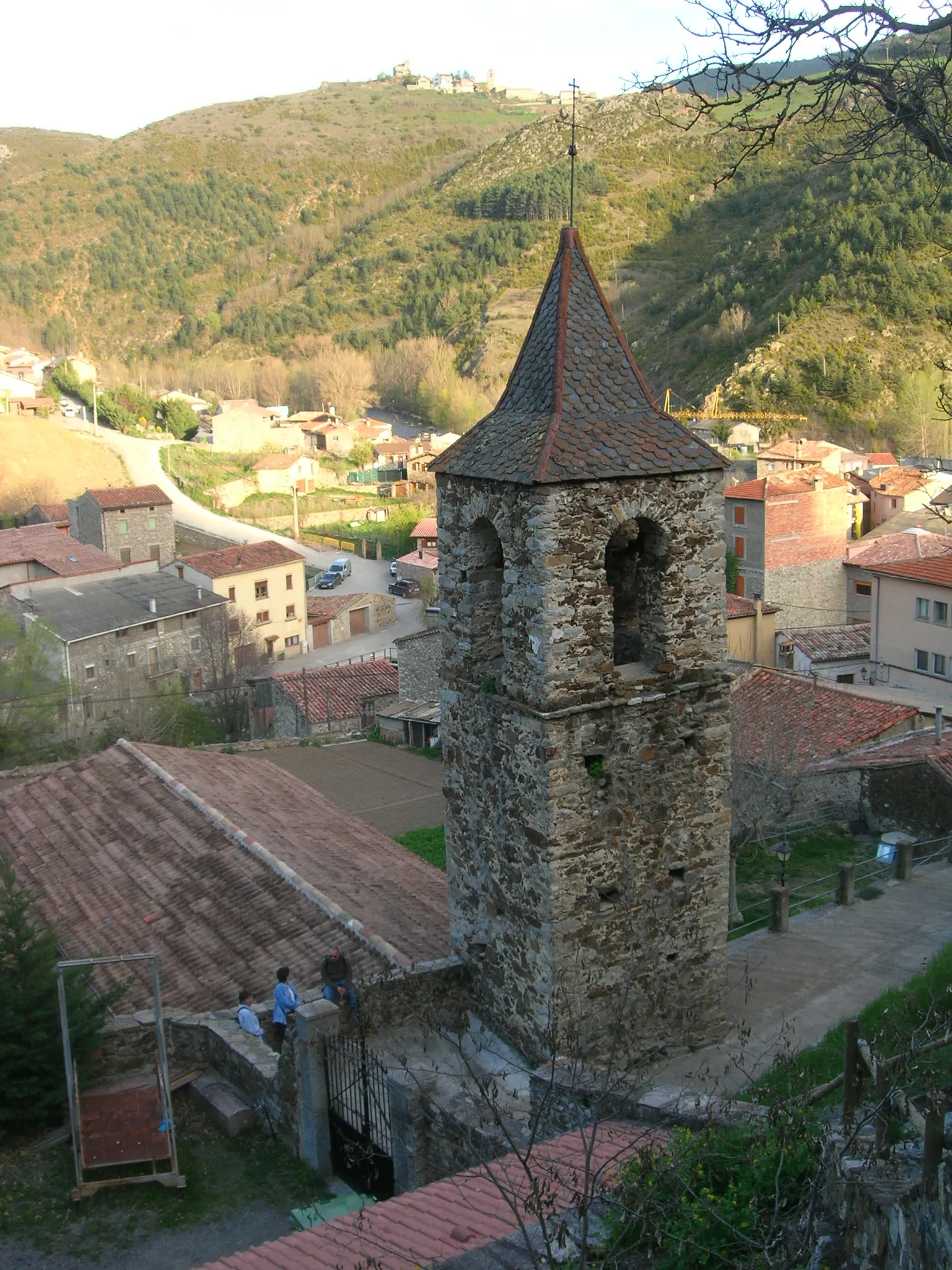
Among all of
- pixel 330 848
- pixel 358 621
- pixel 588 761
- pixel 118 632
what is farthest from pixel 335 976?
pixel 358 621

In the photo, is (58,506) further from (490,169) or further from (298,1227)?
(490,169)

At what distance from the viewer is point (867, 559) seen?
39281mm

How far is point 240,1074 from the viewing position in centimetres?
1054

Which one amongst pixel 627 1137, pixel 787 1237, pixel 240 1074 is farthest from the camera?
pixel 240 1074

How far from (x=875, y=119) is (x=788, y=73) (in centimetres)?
87

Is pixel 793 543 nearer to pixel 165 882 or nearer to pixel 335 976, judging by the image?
pixel 165 882

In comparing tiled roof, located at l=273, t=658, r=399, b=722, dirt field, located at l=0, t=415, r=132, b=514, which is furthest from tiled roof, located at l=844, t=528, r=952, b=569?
dirt field, located at l=0, t=415, r=132, b=514

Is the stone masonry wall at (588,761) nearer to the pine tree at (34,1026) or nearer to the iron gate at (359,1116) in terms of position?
the iron gate at (359,1116)

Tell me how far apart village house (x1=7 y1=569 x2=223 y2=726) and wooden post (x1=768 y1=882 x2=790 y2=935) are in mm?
25177

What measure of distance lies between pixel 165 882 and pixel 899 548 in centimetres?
2873

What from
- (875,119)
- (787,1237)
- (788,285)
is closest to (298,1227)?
(787,1237)

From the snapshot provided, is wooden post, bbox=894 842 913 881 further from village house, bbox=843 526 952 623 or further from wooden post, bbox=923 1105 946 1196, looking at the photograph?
village house, bbox=843 526 952 623

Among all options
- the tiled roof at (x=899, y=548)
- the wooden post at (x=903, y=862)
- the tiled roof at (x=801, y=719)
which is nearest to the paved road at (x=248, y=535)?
the tiled roof at (x=899, y=548)

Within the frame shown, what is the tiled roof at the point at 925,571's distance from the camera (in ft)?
93.1
